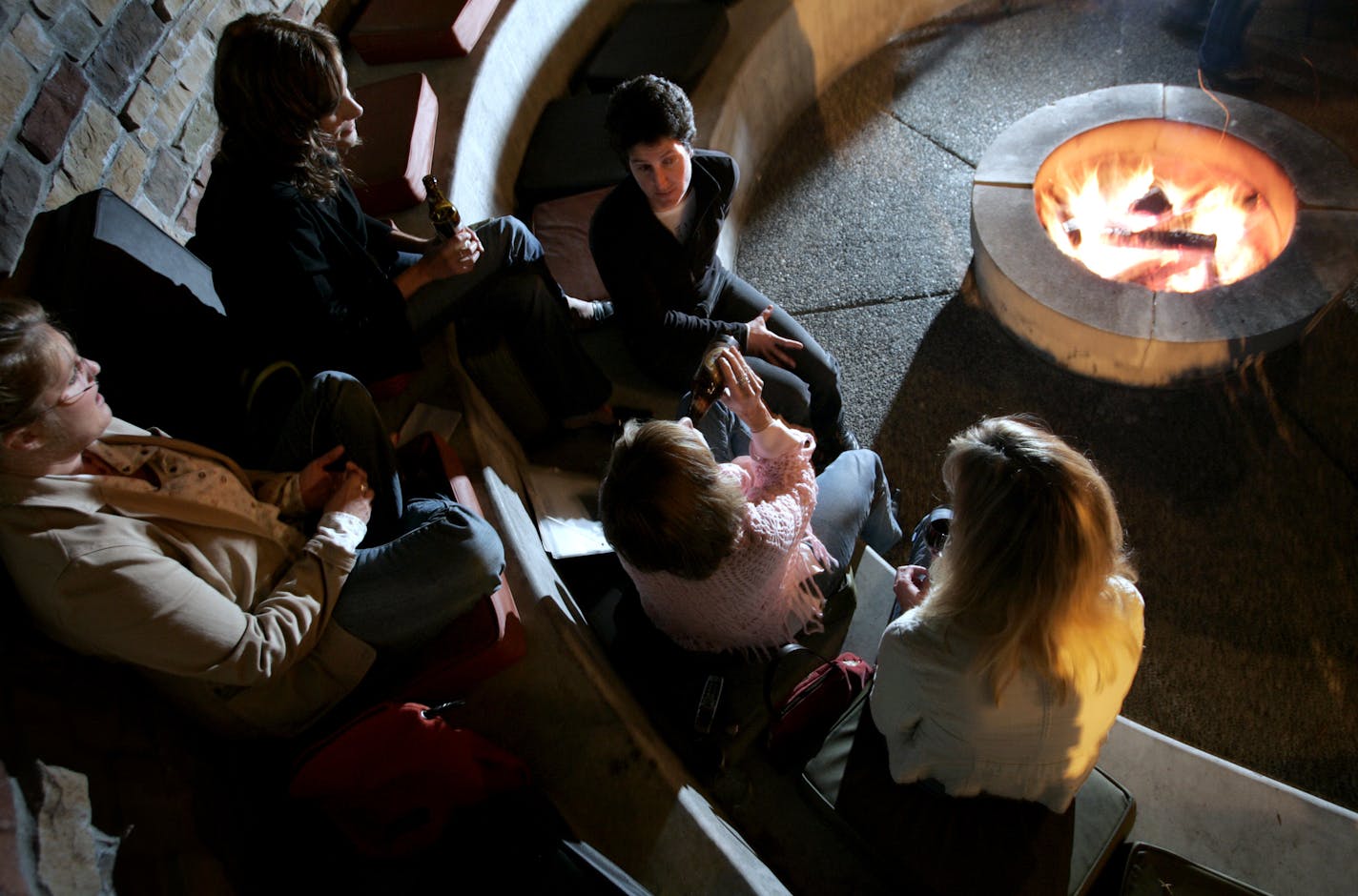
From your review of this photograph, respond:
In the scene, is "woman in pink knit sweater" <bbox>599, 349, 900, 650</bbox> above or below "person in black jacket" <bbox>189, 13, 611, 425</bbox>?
below

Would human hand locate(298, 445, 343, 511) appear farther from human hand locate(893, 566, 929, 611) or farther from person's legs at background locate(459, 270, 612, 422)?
human hand locate(893, 566, 929, 611)

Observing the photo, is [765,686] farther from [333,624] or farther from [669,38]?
[669,38]

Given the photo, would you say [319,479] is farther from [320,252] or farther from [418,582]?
[320,252]

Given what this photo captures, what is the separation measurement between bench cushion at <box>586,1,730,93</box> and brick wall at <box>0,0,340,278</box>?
57.6 inches

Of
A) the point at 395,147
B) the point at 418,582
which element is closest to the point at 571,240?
the point at 395,147

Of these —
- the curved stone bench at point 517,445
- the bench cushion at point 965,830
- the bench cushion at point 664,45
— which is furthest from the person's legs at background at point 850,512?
the bench cushion at point 664,45

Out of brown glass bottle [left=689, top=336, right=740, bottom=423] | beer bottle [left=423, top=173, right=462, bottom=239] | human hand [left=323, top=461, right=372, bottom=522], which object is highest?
beer bottle [left=423, top=173, right=462, bottom=239]

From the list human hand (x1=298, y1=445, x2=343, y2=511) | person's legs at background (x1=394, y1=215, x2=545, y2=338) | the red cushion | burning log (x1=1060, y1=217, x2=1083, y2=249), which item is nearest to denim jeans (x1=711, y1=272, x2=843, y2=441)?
person's legs at background (x1=394, y1=215, x2=545, y2=338)

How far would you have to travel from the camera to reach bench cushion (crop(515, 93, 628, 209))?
3549mm

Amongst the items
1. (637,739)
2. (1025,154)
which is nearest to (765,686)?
(637,739)

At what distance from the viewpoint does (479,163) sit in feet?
11.3

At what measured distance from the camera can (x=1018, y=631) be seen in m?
1.63

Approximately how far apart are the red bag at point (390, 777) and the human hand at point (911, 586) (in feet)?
3.98

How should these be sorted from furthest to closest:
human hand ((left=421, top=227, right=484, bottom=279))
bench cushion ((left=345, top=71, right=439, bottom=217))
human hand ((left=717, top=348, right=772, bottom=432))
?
bench cushion ((left=345, top=71, right=439, bottom=217)) < human hand ((left=421, top=227, right=484, bottom=279)) < human hand ((left=717, top=348, right=772, bottom=432))
